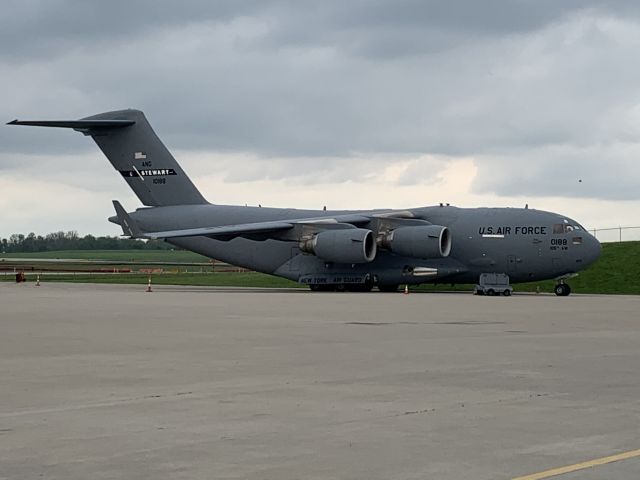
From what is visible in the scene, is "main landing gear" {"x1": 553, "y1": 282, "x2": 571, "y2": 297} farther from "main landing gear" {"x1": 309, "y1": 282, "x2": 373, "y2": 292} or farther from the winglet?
the winglet

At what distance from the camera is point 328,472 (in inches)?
298

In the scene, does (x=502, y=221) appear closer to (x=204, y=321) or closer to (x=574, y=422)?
(x=204, y=321)

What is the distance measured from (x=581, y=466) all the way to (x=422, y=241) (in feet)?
121

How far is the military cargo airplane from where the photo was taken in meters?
44.7

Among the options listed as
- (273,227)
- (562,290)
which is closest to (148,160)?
(273,227)

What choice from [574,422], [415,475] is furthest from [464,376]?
[415,475]

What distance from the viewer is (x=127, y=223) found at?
48094mm

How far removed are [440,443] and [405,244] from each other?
36.4 metres

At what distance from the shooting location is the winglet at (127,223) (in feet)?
157

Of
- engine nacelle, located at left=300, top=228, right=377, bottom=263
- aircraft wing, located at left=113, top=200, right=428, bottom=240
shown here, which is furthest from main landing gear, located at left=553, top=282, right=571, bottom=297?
engine nacelle, located at left=300, top=228, right=377, bottom=263

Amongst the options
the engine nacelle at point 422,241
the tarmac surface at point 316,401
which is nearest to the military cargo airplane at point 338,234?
the engine nacelle at point 422,241

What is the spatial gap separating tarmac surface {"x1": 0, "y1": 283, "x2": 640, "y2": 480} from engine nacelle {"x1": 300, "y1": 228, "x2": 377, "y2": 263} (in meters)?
22.3

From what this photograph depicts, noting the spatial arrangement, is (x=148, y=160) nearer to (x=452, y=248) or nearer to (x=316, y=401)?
(x=452, y=248)

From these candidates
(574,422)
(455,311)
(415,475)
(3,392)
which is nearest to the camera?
(415,475)
